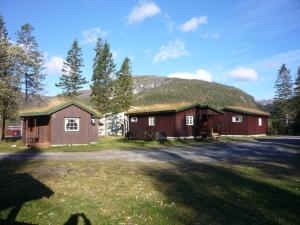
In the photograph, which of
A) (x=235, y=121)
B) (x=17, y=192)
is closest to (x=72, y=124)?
(x=17, y=192)

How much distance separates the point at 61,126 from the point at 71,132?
1.10m

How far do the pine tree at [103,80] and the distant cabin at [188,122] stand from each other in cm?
1244

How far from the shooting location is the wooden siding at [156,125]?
35719mm

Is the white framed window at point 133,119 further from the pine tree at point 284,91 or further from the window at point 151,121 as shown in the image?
the pine tree at point 284,91

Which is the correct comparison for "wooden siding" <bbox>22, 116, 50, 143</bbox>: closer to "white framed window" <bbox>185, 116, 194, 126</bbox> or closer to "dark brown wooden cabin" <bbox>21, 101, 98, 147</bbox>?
"dark brown wooden cabin" <bbox>21, 101, 98, 147</bbox>

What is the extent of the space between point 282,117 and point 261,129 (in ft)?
79.7

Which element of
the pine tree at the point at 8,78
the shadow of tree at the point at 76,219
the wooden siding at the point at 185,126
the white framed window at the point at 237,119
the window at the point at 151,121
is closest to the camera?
the shadow of tree at the point at 76,219

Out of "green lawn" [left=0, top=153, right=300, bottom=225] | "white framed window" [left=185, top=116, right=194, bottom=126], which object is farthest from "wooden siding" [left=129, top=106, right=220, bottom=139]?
"green lawn" [left=0, top=153, right=300, bottom=225]

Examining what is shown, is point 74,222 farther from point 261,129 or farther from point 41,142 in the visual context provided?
point 261,129

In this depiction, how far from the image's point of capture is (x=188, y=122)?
3625 cm

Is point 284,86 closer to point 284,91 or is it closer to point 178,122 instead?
point 284,91

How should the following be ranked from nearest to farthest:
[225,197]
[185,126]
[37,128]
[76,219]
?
[76,219], [225,197], [37,128], [185,126]

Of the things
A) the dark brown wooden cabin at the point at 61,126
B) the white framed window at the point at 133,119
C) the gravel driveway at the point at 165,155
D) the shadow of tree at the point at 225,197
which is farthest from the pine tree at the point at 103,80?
the shadow of tree at the point at 225,197

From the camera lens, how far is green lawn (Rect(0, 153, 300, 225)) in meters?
8.34
